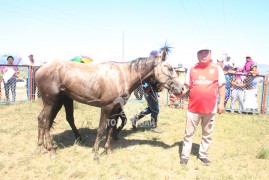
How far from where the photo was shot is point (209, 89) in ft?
14.0

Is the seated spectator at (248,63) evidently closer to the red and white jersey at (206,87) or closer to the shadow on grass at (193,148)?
the shadow on grass at (193,148)

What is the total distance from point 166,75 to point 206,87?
2.78ft

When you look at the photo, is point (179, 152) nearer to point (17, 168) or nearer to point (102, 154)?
point (102, 154)

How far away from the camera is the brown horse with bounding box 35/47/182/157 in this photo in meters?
4.77

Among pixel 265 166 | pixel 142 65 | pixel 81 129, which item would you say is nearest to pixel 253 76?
pixel 265 166

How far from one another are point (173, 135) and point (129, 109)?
7.99ft

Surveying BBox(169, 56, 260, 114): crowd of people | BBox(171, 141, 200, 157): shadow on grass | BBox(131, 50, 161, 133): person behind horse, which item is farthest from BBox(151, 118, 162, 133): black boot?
BBox(169, 56, 260, 114): crowd of people

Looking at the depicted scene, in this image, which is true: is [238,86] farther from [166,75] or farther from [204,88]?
[204,88]

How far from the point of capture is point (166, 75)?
479cm

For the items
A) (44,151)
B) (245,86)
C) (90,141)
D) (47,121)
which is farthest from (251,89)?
(44,151)

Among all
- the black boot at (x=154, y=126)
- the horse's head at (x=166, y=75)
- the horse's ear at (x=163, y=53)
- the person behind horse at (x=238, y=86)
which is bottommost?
the black boot at (x=154, y=126)

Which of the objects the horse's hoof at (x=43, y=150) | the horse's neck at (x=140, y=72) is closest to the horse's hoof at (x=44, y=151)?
the horse's hoof at (x=43, y=150)

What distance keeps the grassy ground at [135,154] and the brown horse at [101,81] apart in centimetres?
45

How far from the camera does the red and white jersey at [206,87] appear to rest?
4266 millimetres
